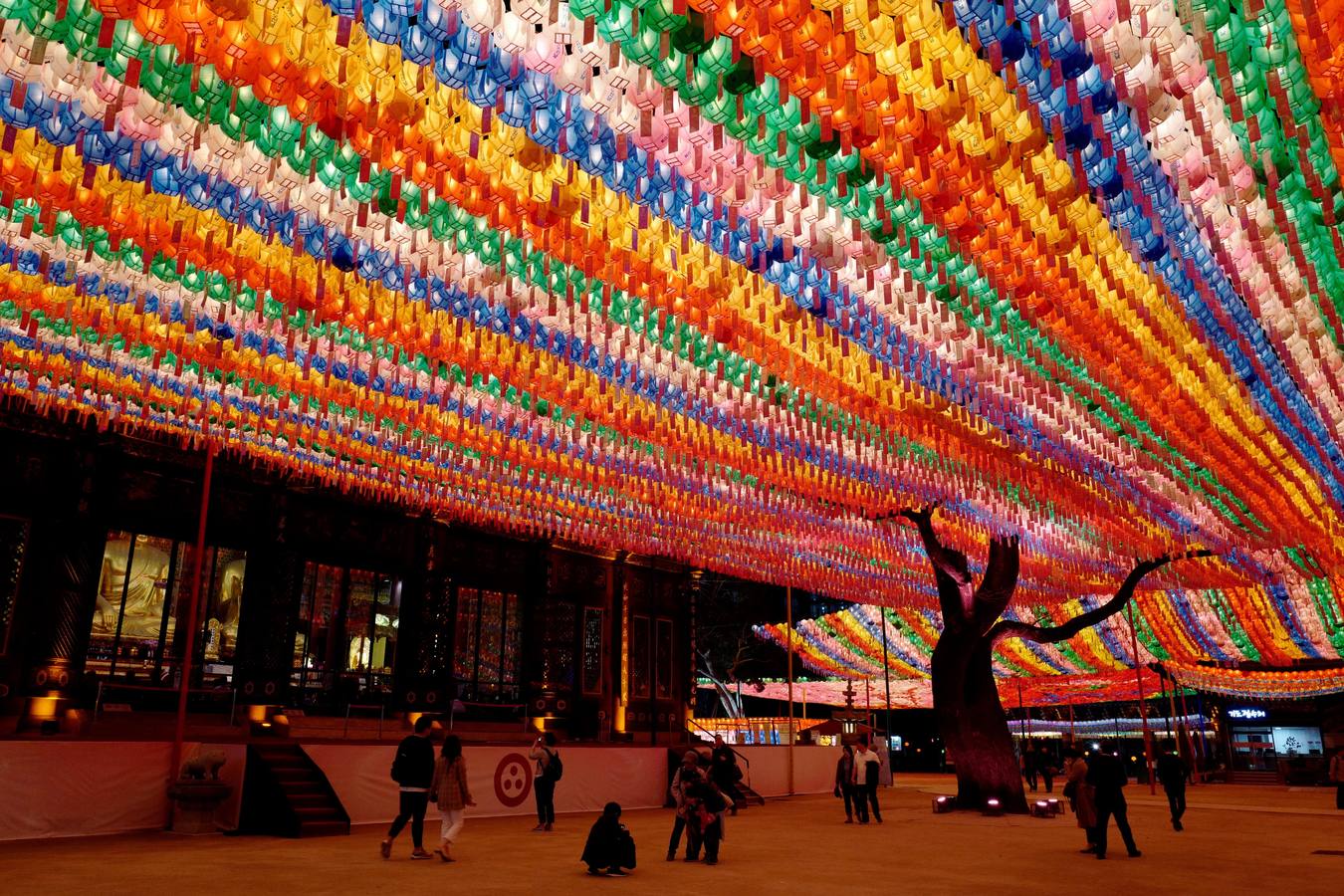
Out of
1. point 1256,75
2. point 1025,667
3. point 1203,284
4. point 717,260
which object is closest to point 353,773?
point 717,260

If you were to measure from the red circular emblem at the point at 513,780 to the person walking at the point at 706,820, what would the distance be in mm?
5590

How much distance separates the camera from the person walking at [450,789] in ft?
30.5

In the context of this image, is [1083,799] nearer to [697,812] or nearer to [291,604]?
[697,812]

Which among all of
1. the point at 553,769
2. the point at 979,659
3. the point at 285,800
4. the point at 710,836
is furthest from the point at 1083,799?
the point at 285,800

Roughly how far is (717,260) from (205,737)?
9.33 meters

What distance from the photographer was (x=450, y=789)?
31.0 feet

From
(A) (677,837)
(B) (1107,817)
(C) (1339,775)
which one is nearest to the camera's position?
(A) (677,837)

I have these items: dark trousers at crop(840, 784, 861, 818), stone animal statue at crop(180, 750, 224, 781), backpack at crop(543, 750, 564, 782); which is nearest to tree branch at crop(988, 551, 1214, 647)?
dark trousers at crop(840, 784, 861, 818)

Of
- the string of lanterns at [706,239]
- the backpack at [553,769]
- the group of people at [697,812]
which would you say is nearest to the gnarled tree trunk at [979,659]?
the string of lanterns at [706,239]

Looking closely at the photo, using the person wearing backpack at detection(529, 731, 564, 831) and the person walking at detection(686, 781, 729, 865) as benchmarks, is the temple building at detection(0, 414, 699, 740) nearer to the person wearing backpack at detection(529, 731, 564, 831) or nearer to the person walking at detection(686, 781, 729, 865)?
the person wearing backpack at detection(529, 731, 564, 831)

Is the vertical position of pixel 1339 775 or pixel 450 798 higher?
pixel 450 798

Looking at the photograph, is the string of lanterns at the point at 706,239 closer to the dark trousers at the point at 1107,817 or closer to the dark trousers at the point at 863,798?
the dark trousers at the point at 1107,817

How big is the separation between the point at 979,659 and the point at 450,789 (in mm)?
9739

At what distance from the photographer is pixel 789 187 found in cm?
584
